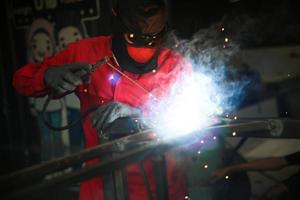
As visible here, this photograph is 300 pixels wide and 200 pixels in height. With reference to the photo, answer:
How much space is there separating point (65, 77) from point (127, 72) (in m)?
0.57

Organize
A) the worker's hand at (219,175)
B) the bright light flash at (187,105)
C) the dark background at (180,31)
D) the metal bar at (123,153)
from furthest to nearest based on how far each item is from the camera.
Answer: the dark background at (180,31), the worker's hand at (219,175), the bright light flash at (187,105), the metal bar at (123,153)

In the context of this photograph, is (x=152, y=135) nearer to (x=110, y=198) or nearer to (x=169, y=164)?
(x=110, y=198)

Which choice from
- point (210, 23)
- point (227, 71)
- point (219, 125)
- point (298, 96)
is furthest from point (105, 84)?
point (298, 96)

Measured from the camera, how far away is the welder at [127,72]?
3068 millimetres

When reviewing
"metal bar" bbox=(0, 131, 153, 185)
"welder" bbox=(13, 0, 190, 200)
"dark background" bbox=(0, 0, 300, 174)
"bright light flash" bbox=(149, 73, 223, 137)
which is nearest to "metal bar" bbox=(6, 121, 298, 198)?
"metal bar" bbox=(0, 131, 153, 185)

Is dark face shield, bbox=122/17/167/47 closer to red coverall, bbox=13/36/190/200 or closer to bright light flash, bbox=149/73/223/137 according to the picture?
red coverall, bbox=13/36/190/200

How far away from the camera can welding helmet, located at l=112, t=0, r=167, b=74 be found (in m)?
3.07

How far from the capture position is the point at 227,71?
4594 mm

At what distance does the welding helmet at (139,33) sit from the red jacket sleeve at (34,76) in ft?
1.43

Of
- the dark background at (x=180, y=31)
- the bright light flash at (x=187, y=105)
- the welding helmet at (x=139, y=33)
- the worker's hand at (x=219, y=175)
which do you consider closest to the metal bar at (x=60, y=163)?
the bright light flash at (x=187, y=105)

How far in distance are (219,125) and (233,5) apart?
225 cm

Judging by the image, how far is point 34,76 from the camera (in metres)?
3.07

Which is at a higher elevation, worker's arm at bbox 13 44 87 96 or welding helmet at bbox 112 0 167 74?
welding helmet at bbox 112 0 167 74

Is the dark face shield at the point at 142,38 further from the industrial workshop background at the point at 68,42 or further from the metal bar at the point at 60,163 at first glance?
the industrial workshop background at the point at 68,42
